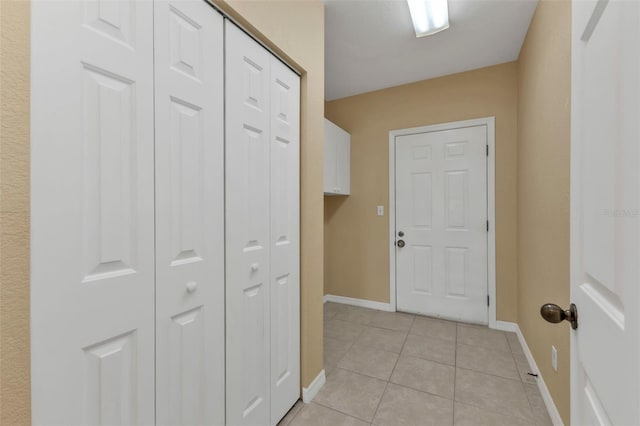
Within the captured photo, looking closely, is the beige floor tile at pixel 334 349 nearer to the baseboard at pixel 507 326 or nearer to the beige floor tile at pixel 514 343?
the beige floor tile at pixel 514 343

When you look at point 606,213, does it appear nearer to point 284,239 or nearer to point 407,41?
point 284,239

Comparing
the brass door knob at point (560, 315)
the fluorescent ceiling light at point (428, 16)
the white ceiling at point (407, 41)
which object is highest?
the white ceiling at point (407, 41)

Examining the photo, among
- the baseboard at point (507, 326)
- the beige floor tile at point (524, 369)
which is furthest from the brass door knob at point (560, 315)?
the baseboard at point (507, 326)

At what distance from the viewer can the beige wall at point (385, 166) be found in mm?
2654

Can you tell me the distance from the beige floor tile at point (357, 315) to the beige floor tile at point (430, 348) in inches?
20.5

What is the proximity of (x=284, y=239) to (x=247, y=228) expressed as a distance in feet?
1.04

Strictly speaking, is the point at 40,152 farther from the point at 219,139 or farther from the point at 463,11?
the point at 463,11

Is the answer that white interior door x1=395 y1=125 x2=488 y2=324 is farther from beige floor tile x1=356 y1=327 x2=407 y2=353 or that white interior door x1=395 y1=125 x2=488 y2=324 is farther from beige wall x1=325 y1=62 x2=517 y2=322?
beige floor tile x1=356 y1=327 x2=407 y2=353

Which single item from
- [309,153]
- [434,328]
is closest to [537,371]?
[434,328]

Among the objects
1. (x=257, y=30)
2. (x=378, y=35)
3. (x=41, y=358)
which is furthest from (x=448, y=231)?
(x=41, y=358)

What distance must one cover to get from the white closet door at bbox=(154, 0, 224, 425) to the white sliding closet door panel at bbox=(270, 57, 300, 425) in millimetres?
360

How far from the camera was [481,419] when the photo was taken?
60.3 inches

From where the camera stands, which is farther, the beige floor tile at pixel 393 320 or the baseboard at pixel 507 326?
the beige floor tile at pixel 393 320

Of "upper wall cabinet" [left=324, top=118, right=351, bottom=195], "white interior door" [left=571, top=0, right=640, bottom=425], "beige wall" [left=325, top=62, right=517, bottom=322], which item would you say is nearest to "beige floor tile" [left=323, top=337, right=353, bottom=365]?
"beige wall" [left=325, top=62, right=517, bottom=322]
